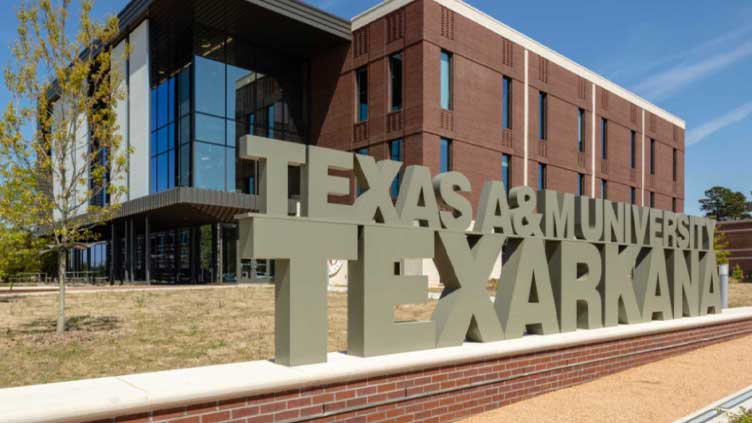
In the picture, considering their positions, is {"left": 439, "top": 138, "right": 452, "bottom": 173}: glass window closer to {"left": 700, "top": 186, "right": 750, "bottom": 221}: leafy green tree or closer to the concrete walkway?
the concrete walkway

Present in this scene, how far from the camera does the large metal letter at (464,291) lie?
7.98 meters

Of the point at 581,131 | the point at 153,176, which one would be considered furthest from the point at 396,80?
the point at 581,131

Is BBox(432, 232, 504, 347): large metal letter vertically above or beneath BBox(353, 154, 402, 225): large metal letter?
beneath

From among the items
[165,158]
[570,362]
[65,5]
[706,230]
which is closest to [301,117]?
[165,158]

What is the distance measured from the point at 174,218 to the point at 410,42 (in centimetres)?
1568

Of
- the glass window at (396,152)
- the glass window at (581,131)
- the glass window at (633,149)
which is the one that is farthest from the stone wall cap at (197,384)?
the glass window at (633,149)

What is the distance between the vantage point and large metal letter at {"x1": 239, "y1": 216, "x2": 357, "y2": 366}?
623 cm

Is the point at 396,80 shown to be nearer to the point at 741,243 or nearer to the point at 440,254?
the point at 440,254

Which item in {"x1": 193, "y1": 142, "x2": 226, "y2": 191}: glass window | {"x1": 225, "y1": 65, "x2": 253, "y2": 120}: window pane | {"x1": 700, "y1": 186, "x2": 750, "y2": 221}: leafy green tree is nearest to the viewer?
{"x1": 193, "y1": 142, "x2": 226, "y2": 191}: glass window

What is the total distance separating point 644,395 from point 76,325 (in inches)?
466

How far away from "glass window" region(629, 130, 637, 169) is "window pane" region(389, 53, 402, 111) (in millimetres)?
22216

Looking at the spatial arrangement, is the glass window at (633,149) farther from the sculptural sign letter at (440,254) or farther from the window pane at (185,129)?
the sculptural sign letter at (440,254)

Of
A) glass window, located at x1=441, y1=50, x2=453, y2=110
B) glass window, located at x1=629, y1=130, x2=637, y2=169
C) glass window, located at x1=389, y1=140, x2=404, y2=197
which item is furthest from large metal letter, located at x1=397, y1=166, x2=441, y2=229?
glass window, located at x1=629, y1=130, x2=637, y2=169

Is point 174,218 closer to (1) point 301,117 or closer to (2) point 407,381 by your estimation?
(1) point 301,117
